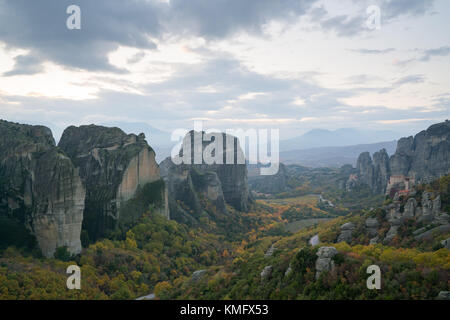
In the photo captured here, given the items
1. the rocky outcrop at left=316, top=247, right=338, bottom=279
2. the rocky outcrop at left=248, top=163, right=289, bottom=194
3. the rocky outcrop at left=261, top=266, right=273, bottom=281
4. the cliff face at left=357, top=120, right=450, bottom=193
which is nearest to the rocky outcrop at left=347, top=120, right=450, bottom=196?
the cliff face at left=357, top=120, right=450, bottom=193

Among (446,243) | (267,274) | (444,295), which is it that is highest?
(446,243)

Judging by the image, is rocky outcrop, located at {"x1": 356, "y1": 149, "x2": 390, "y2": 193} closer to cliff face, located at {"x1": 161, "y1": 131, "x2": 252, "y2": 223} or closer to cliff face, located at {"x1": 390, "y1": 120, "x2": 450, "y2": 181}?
cliff face, located at {"x1": 390, "y1": 120, "x2": 450, "y2": 181}

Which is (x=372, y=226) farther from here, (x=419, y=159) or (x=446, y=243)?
(x=419, y=159)

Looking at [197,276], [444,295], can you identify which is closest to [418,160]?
[197,276]

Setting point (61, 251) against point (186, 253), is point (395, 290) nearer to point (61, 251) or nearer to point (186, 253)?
point (61, 251)

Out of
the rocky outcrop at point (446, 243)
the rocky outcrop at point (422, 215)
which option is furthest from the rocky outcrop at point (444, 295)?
the rocky outcrop at point (422, 215)
